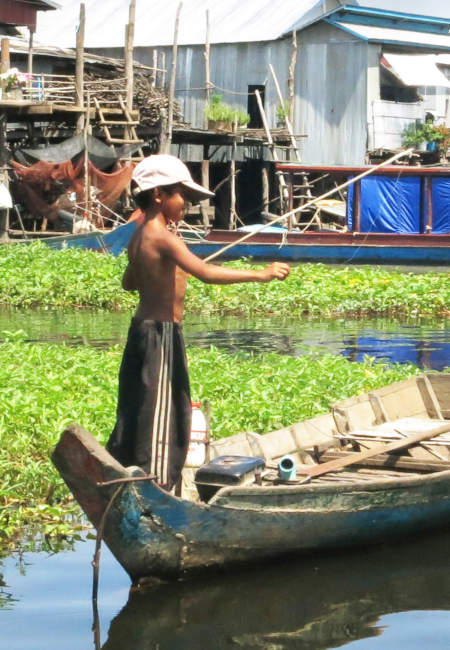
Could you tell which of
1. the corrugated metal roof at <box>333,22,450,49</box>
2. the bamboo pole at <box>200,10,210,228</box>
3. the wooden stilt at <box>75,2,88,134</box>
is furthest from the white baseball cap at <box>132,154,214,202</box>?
the corrugated metal roof at <box>333,22,450,49</box>

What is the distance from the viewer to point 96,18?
31.5 meters

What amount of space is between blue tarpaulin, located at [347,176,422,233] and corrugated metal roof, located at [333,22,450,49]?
23.3ft

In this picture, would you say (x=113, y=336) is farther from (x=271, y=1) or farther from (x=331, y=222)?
(x=271, y=1)

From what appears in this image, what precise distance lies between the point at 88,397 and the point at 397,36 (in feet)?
73.5

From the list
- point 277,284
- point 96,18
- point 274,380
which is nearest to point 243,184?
point 96,18

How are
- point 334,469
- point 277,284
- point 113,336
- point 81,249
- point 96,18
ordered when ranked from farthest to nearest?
point 96,18 < point 81,249 < point 277,284 < point 113,336 < point 334,469

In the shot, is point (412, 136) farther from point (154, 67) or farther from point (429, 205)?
point (429, 205)

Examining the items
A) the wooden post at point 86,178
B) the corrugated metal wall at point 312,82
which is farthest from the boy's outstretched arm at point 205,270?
the corrugated metal wall at point 312,82

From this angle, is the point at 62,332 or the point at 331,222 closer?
the point at 62,332

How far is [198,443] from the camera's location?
20.1 feet

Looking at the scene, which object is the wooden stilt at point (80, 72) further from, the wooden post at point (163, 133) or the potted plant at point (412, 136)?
the potted plant at point (412, 136)

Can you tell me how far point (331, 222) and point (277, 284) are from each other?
10023 mm

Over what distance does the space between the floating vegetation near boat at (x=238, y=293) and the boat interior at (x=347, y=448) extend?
840 centimetres

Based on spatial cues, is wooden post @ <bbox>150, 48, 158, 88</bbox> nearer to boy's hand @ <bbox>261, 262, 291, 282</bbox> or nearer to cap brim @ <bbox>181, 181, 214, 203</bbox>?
cap brim @ <bbox>181, 181, 214, 203</bbox>
